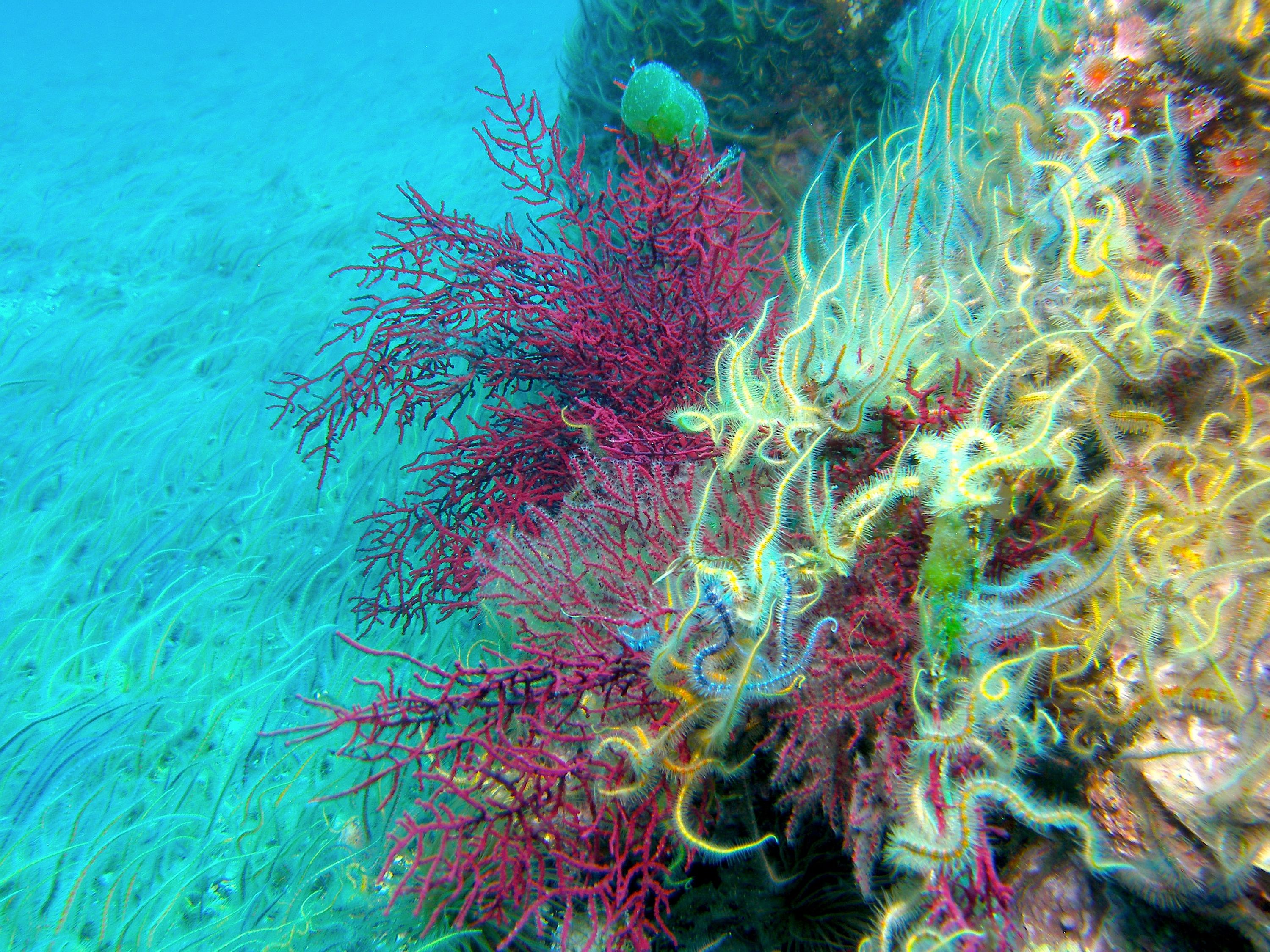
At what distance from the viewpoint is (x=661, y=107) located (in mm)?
3707

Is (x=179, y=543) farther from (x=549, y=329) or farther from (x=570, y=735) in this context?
(x=570, y=735)

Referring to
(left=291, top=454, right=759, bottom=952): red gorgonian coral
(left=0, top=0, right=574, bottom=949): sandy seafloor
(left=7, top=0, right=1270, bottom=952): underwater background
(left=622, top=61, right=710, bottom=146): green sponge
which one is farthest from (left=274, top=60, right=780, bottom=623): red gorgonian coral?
(left=0, top=0, right=574, bottom=949): sandy seafloor

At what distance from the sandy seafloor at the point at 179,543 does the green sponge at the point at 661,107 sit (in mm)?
2980

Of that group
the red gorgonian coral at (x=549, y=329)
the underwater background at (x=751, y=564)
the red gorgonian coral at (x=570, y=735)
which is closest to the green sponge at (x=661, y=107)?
the underwater background at (x=751, y=564)

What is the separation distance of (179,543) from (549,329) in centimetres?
323

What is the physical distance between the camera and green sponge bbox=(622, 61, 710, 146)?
12.1 ft

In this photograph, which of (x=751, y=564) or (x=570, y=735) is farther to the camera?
(x=570, y=735)

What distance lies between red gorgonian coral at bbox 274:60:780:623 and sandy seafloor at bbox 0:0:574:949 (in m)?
0.98

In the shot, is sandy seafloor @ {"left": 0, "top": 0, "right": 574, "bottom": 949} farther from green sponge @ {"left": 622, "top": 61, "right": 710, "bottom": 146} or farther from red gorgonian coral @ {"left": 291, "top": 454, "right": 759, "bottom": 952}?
green sponge @ {"left": 622, "top": 61, "right": 710, "bottom": 146}

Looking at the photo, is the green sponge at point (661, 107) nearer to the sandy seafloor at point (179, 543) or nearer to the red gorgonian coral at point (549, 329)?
the red gorgonian coral at point (549, 329)

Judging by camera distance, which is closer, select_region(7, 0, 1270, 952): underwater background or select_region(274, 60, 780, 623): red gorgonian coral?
select_region(7, 0, 1270, 952): underwater background

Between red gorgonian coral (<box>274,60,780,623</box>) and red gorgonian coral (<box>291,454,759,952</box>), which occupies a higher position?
red gorgonian coral (<box>274,60,780,623</box>)

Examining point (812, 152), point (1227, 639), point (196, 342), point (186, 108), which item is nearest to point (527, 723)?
point (1227, 639)

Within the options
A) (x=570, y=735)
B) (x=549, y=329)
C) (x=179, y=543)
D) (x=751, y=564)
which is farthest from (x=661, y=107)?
(x=179, y=543)
